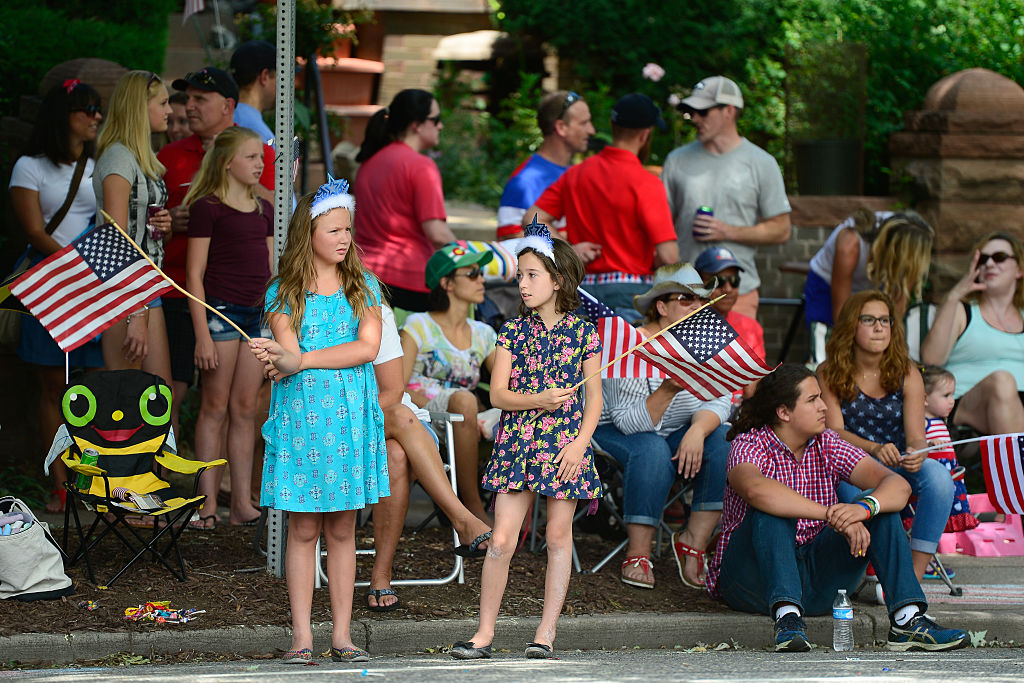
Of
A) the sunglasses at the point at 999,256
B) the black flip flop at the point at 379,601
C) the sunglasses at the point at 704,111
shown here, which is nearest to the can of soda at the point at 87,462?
the black flip flop at the point at 379,601

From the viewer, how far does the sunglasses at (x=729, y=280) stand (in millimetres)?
7703

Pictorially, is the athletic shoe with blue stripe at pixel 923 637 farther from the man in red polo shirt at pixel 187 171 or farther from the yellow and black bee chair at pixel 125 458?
the man in red polo shirt at pixel 187 171

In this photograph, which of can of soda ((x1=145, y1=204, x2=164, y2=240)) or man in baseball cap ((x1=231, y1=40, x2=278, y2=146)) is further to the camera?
man in baseball cap ((x1=231, y1=40, x2=278, y2=146))

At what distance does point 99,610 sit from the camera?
226 inches

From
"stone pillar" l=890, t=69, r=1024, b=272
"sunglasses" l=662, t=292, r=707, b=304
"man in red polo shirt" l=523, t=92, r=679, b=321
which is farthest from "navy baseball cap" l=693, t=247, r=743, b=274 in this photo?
"stone pillar" l=890, t=69, r=1024, b=272

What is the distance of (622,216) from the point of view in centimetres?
802

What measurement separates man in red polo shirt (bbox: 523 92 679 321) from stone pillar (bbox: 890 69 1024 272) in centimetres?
354

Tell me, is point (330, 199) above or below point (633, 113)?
below

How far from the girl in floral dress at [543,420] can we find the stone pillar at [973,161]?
19.5ft

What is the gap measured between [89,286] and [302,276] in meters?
1.25

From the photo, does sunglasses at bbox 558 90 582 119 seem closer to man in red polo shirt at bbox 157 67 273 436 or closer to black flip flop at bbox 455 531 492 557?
man in red polo shirt at bbox 157 67 273 436

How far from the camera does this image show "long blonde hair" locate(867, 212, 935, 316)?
27.8 feet

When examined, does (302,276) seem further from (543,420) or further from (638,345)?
(638,345)

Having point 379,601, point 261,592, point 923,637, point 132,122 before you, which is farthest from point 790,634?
point 132,122
